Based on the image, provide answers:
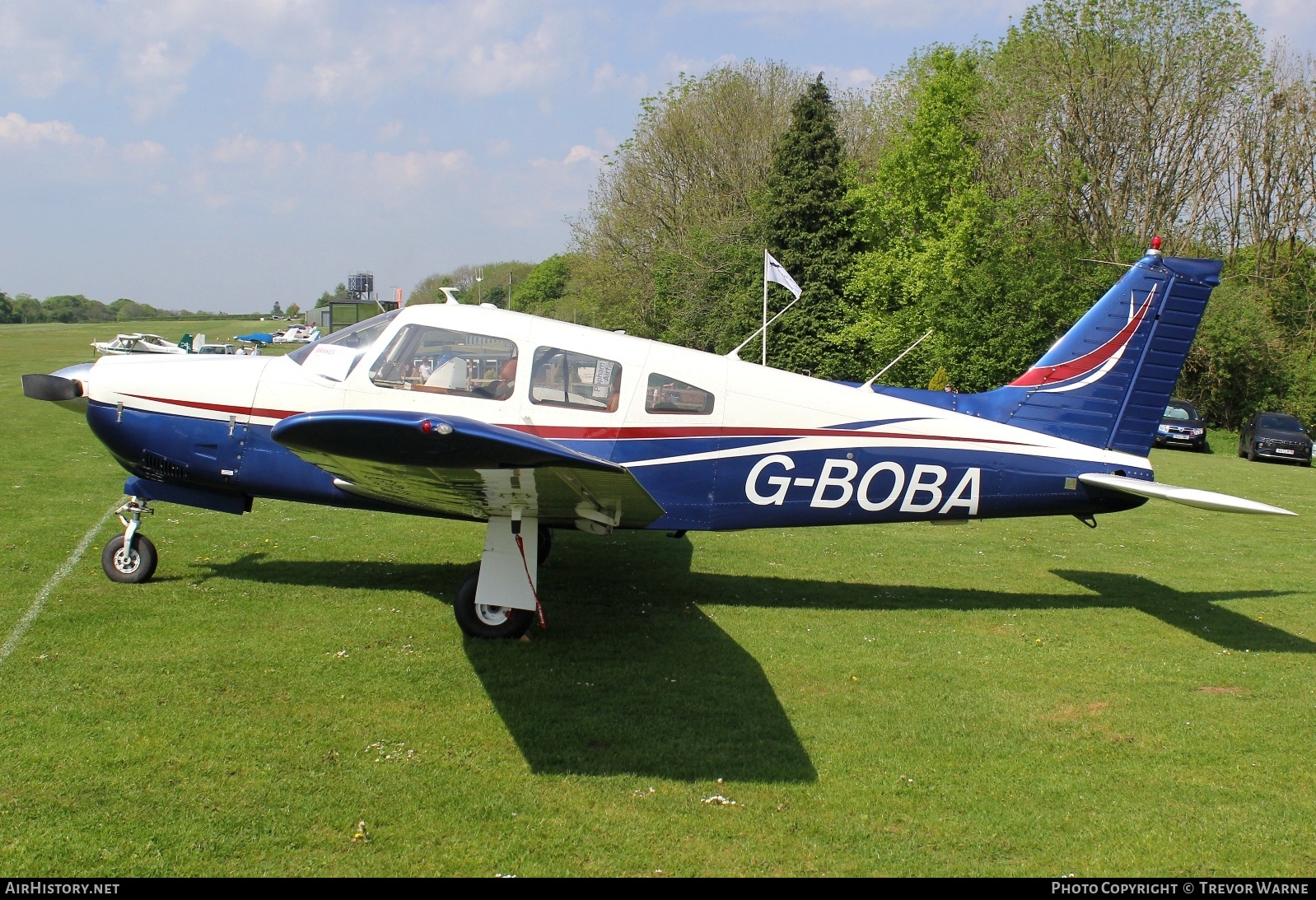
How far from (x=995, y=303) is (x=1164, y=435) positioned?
22.5ft

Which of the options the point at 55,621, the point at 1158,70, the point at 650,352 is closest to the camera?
the point at 55,621

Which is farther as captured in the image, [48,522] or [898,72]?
[898,72]

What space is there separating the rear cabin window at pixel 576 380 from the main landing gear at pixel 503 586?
3.33 feet

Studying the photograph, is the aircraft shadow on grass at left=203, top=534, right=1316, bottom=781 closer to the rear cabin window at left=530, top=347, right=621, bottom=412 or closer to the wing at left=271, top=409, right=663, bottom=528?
the wing at left=271, top=409, right=663, bottom=528

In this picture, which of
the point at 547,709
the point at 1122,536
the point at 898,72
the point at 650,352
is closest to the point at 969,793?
the point at 547,709

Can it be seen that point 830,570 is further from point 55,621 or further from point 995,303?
point 995,303

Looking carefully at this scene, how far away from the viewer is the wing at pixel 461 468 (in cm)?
433

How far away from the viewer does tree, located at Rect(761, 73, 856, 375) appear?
113 ft

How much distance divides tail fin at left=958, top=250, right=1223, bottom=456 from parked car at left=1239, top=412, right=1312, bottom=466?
20.6 metres

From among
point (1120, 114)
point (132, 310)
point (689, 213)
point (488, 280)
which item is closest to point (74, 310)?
point (132, 310)

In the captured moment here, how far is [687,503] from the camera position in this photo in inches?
275

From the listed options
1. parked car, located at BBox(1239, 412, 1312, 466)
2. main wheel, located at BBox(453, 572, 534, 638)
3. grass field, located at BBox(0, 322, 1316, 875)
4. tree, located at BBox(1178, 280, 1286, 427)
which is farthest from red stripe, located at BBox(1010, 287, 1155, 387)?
tree, located at BBox(1178, 280, 1286, 427)

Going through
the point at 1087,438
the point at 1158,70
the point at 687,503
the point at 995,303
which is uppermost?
the point at 1158,70

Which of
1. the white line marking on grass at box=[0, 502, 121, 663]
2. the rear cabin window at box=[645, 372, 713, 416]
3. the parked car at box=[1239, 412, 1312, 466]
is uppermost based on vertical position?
the rear cabin window at box=[645, 372, 713, 416]
